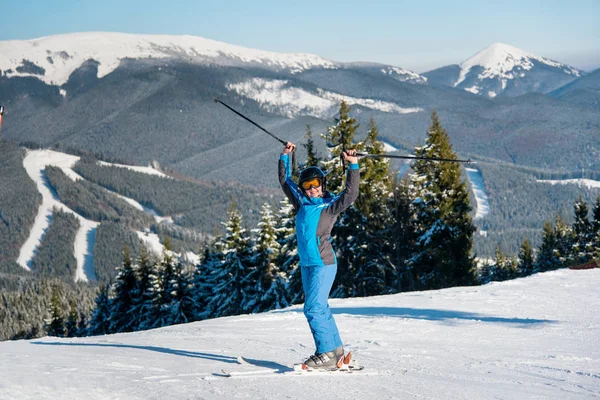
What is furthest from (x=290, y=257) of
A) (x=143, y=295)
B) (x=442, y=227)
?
(x=143, y=295)

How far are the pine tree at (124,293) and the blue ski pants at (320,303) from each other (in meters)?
38.9

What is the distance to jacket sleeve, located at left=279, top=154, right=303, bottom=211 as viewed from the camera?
7742 mm

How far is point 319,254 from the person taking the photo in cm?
748

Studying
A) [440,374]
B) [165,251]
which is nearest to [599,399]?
[440,374]

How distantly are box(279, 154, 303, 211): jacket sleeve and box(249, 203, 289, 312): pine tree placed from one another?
27.4m

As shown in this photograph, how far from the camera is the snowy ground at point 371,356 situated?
6648mm

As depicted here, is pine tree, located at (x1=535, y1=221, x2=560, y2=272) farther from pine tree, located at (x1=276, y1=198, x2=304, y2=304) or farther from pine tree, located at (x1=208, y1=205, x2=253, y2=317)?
pine tree, located at (x1=208, y1=205, x2=253, y2=317)

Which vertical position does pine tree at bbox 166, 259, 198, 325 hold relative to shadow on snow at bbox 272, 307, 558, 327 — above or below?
below

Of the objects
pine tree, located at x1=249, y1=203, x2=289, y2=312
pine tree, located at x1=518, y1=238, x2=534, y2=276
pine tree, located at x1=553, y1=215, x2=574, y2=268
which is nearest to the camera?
pine tree, located at x1=249, y1=203, x2=289, y2=312

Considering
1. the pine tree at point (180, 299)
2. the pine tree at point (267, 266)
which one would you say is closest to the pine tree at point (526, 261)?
the pine tree at point (267, 266)

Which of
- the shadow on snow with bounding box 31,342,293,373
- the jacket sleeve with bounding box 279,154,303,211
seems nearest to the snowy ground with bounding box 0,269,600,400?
the shadow on snow with bounding box 31,342,293,373

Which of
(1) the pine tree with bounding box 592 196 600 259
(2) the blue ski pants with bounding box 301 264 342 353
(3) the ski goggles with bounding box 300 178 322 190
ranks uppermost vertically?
(3) the ski goggles with bounding box 300 178 322 190

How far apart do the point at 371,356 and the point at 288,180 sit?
2.68m

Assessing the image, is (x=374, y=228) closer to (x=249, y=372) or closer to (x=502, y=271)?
(x=249, y=372)
